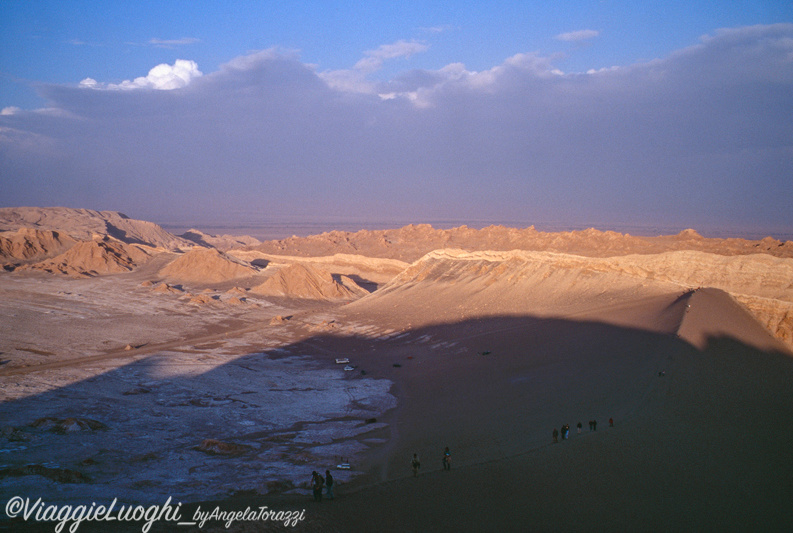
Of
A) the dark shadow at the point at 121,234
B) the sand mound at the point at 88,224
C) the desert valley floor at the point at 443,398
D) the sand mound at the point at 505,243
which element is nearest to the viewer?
the desert valley floor at the point at 443,398

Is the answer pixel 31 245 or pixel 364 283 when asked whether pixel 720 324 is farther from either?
pixel 31 245

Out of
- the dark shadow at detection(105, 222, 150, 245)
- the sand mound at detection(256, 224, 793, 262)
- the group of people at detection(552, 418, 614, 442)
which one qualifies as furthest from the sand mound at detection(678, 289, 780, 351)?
the dark shadow at detection(105, 222, 150, 245)

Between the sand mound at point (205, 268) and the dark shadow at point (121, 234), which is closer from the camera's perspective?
the sand mound at point (205, 268)

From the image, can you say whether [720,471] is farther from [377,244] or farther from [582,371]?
[377,244]

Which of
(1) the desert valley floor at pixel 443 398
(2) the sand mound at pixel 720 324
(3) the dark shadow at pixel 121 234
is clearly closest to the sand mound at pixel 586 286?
(1) the desert valley floor at pixel 443 398

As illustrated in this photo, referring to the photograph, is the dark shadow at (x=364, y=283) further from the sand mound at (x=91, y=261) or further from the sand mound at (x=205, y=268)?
the sand mound at (x=91, y=261)

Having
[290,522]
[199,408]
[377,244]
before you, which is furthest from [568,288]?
[377,244]

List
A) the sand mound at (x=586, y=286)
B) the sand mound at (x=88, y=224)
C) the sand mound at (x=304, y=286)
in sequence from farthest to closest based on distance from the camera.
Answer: the sand mound at (x=88, y=224) → the sand mound at (x=304, y=286) → the sand mound at (x=586, y=286)
